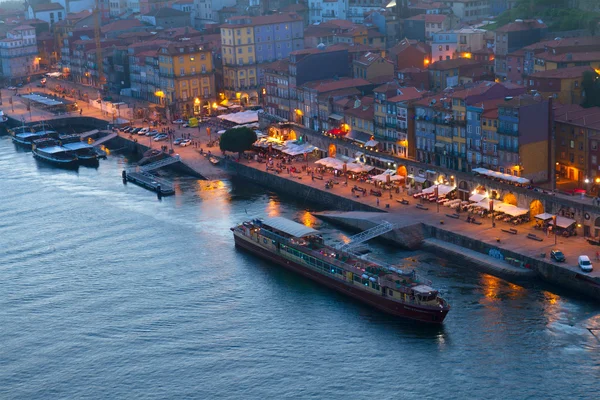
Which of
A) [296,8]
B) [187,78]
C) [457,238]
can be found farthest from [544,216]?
[296,8]

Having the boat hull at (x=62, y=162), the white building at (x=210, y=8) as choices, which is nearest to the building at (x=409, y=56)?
the boat hull at (x=62, y=162)

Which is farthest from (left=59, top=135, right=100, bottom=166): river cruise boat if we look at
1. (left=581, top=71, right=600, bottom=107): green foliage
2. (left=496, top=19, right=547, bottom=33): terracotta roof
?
(left=581, top=71, right=600, bottom=107): green foliage

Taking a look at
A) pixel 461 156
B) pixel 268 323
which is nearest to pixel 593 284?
pixel 268 323

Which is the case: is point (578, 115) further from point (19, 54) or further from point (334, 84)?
point (19, 54)

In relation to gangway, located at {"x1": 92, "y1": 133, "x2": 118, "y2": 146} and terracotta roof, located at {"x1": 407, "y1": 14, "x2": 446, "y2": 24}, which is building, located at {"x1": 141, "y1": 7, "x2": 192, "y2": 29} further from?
gangway, located at {"x1": 92, "y1": 133, "x2": 118, "y2": 146}

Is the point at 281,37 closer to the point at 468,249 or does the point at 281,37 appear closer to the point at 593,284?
the point at 468,249

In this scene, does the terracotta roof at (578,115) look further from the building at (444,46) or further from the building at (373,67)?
the building at (444,46)
